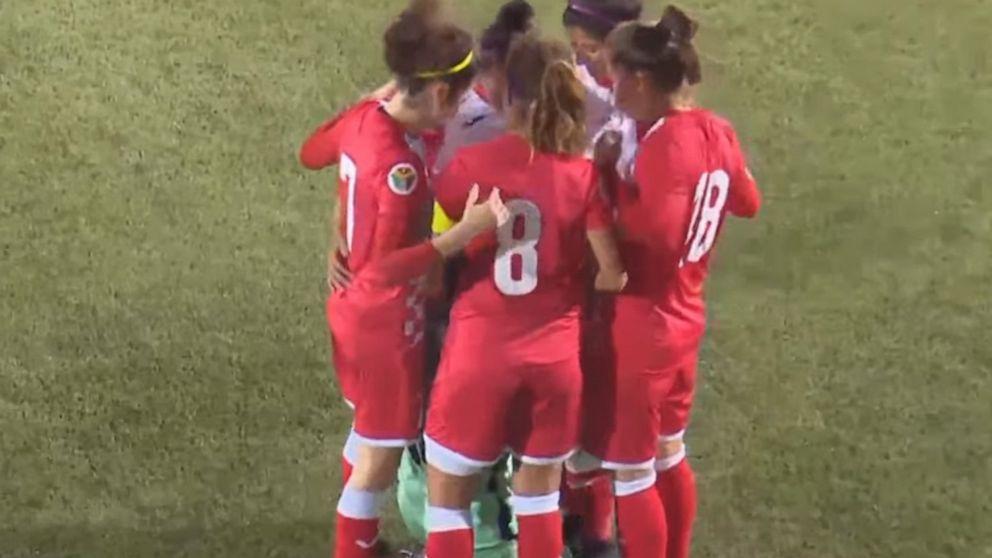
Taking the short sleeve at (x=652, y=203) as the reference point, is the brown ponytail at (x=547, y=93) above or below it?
above

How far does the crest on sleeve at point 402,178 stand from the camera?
205 cm

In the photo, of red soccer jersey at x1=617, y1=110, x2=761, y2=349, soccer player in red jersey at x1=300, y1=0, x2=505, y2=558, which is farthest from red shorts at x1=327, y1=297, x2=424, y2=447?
red soccer jersey at x1=617, y1=110, x2=761, y2=349

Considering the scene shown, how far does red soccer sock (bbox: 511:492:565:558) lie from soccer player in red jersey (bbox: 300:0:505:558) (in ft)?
0.62

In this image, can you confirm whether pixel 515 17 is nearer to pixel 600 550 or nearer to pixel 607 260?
pixel 607 260

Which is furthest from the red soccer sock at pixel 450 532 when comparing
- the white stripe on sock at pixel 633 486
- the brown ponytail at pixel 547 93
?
the brown ponytail at pixel 547 93

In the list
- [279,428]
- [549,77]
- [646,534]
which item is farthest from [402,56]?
[279,428]

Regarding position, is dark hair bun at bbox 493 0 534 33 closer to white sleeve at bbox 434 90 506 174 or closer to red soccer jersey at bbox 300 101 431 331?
white sleeve at bbox 434 90 506 174

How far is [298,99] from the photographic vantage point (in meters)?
3.96

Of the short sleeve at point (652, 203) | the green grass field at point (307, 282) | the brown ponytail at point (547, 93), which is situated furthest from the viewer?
the green grass field at point (307, 282)

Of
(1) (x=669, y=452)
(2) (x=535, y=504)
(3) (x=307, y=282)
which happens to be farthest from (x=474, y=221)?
(3) (x=307, y=282)

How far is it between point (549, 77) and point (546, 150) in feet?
0.35

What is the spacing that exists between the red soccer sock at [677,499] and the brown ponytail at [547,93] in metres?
0.61

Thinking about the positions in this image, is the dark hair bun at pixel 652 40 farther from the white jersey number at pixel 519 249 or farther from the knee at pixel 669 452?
the knee at pixel 669 452

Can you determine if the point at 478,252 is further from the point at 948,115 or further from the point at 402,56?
the point at 948,115
